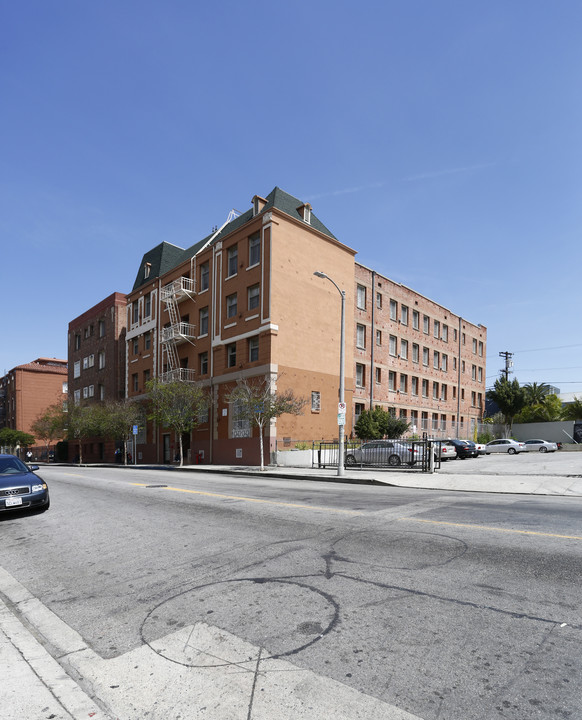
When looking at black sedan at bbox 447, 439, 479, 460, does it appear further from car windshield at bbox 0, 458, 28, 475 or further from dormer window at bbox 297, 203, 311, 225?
car windshield at bbox 0, 458, 28, 475

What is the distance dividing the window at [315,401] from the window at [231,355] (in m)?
5.84

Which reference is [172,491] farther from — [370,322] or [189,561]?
[370,322]

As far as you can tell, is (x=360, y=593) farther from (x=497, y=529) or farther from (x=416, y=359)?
(x=416, y=359)

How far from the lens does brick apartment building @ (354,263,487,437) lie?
3769 cm

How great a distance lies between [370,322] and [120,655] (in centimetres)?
3557

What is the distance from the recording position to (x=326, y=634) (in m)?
3.99

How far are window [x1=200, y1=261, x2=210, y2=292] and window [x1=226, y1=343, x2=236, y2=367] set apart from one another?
5.88 meters

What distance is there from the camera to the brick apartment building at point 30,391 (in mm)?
77688

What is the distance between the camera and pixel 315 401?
3209 cm

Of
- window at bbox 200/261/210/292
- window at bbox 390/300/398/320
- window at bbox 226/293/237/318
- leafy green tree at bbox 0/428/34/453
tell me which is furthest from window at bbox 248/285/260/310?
leafy green tree at bbox 0/428/34/453

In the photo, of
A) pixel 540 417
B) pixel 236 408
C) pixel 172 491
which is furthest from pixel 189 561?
pixel 540 417

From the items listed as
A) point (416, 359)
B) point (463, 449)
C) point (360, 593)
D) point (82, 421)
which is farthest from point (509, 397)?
point (360, 593)

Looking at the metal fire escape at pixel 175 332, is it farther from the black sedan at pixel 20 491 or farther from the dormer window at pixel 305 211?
the black sedan at pixel 20 491

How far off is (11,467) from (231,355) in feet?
71.4
